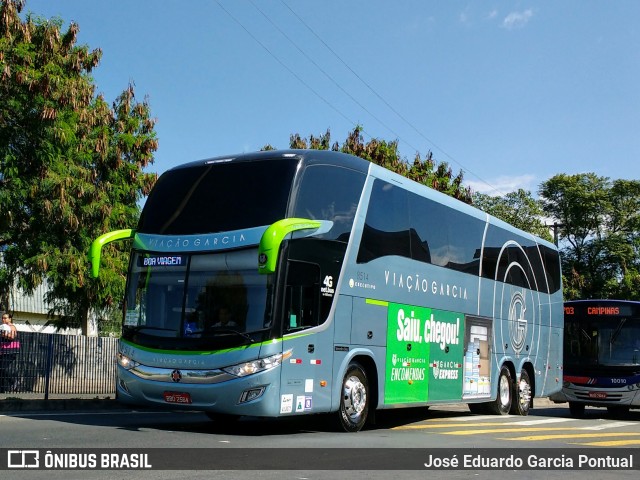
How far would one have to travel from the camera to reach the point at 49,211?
22391mm

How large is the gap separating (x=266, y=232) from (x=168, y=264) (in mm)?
2047

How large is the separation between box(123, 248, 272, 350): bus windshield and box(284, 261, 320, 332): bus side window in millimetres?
392

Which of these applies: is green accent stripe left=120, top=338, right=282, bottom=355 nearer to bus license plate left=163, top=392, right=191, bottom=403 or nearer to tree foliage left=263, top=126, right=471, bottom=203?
bus license plate left=163, top=392, right=191, bottom=403

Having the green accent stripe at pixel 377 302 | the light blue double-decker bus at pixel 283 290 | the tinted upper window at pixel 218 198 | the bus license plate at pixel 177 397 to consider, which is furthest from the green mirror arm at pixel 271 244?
the green accent stripe at pixel 377 302

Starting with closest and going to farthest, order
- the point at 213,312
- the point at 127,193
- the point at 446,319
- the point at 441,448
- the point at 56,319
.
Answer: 1. the point at 441,448
2. the point at 213,312
3. the point at 446,319
4. the point at 127,193
5. the point at 56,319

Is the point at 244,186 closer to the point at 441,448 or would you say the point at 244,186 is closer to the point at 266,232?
the point at 266,232

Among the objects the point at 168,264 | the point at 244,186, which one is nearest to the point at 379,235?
the point at 244,186

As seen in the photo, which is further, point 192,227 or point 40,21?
point 40,21

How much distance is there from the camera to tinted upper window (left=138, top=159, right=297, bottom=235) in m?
12.6

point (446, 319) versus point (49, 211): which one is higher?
point (49, 211)

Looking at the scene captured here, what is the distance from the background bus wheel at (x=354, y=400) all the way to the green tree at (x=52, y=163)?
11.4 meters

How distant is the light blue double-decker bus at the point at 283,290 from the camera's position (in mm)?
12141

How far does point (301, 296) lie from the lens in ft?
41.2

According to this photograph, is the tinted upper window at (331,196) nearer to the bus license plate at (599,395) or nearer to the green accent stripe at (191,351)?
the green accent stripe at (191,351)
